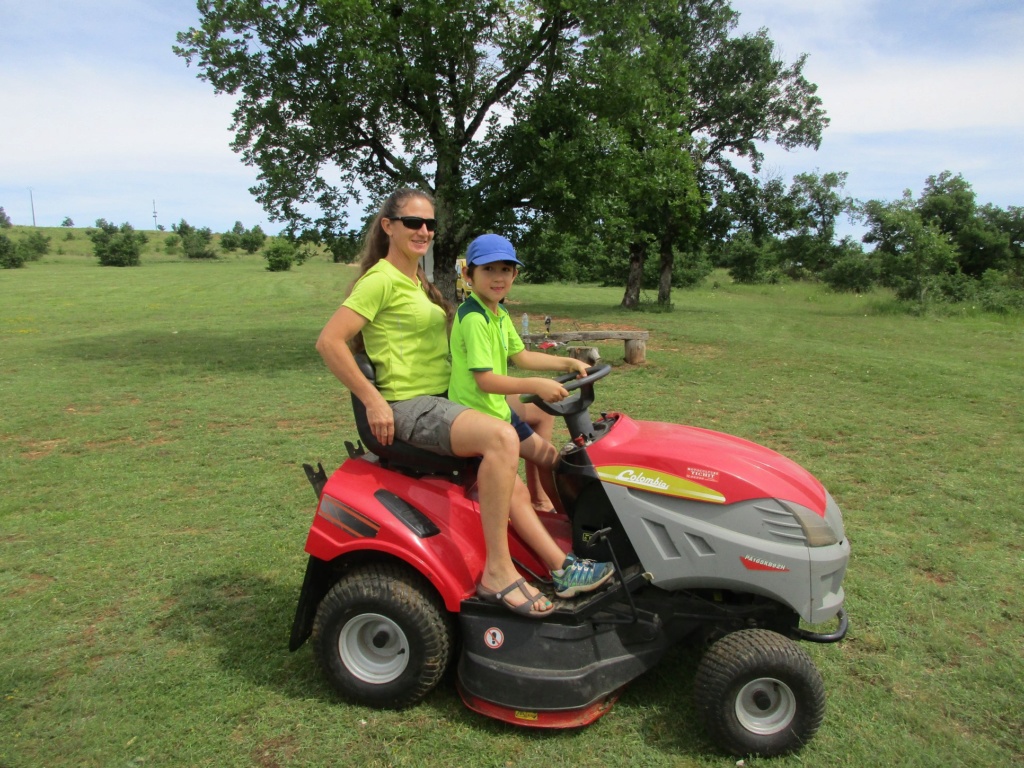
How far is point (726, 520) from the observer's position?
282 cm

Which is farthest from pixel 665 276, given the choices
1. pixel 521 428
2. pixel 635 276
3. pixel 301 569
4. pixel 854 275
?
pixel 521 428

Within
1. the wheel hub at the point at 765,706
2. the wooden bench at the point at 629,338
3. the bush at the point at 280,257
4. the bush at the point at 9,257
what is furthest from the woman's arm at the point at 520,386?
the bush at the point at 9,257

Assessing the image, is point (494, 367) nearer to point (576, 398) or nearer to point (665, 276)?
point (576, 398)

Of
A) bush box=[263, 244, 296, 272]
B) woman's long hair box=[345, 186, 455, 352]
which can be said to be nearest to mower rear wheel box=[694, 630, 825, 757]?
woman's long hair box=[345, 186, 455, 352]

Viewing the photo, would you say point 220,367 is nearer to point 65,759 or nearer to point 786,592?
point 65,759

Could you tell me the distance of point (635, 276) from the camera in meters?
25.6

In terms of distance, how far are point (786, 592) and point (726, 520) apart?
0.34m

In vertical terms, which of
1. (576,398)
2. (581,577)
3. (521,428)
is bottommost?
(581,577)

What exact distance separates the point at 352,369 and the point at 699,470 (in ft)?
4.68

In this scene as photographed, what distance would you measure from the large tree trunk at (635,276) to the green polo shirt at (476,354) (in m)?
22.3

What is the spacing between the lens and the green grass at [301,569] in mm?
2850

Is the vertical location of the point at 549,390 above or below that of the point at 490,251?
below

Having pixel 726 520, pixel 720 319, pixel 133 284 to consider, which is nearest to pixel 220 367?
pixel 726 520

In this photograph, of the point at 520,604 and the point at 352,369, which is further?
the point at 352,369
